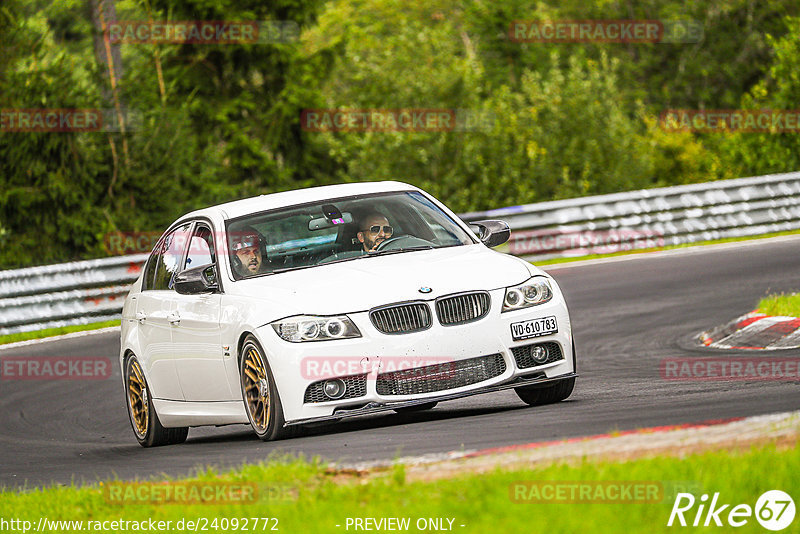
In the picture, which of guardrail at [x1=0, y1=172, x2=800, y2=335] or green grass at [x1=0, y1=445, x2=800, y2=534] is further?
guardrail at [x1=0, y1=172, x2=800, y2=335]

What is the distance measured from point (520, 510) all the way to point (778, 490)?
37.3 inches

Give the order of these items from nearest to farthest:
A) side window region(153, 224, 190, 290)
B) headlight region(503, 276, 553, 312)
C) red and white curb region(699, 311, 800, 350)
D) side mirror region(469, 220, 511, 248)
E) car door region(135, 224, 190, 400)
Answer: headlight region(503, 276, 553, 312)
side mirror region(469, 220, 511, 248)
car door region(135, 224, 190, 400)
side window region(153, 224, 190, 290)
red and white curb region(699, 311, 800, 350)

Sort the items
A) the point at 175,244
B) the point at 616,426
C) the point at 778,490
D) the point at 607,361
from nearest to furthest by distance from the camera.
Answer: the point at 778,490 → the point at 616,426 → the point at 175,244 → the point at 607,361

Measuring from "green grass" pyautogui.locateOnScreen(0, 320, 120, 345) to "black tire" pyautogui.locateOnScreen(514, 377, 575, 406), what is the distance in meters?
10.8

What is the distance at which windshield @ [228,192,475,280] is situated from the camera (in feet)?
30.5

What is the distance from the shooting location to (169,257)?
34.1ft

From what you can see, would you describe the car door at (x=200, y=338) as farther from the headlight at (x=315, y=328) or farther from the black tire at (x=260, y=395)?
the headlight at (x=315, y=328)

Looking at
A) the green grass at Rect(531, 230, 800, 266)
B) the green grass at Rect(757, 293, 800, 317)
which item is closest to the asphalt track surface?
the green grass at Rect(757, 293, 800, 317)

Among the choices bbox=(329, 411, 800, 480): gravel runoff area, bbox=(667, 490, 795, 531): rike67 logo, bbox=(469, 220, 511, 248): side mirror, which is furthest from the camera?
bbox=(469, 220, 511, 248): side mirror

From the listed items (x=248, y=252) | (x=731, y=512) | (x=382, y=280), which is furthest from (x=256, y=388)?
(x=731, y=512)

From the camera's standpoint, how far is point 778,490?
5023mm

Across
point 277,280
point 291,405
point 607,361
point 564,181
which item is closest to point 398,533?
point 291,405

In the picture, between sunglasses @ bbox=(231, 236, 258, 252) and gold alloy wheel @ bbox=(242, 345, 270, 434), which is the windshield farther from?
gold alloy wheel @ bbox=(242, 345, 270, 434)

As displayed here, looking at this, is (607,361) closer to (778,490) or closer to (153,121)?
(778,490)
